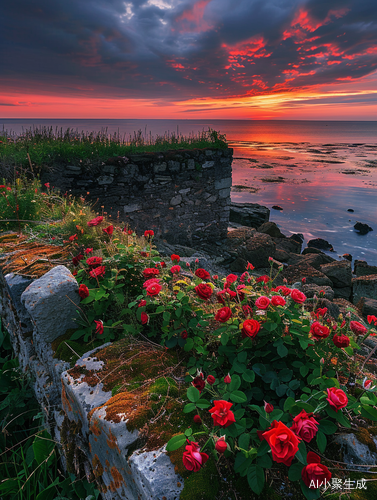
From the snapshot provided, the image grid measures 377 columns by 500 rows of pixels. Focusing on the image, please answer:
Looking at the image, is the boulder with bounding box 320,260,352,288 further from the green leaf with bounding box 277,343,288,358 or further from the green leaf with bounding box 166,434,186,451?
the green leaf with bounding box 166,434,186,451

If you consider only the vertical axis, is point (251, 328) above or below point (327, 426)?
above

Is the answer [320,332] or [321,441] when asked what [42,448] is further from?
[320,332]

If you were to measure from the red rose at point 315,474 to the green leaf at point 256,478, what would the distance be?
0.15 metres

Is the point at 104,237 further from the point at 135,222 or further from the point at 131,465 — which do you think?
the point at 135,222

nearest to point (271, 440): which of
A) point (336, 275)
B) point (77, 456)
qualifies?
point (77, 456)

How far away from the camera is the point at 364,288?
7109mm

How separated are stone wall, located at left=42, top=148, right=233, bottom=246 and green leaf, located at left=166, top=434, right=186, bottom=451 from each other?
5.53 metres

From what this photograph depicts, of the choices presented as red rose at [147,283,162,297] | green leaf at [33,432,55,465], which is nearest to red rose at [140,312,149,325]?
red rose at [147,283,162,297]

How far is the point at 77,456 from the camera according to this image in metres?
1.60

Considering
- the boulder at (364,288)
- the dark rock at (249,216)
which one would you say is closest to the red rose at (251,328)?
the boulder at (364,288)

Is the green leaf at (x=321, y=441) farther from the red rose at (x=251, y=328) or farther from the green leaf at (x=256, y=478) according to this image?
the red rose at (x=251, y=328)

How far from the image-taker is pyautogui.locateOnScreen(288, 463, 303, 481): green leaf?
1.01 meters

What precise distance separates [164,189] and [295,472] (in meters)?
6.84

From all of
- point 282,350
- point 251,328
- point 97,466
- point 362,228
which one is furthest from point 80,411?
point 362,228
